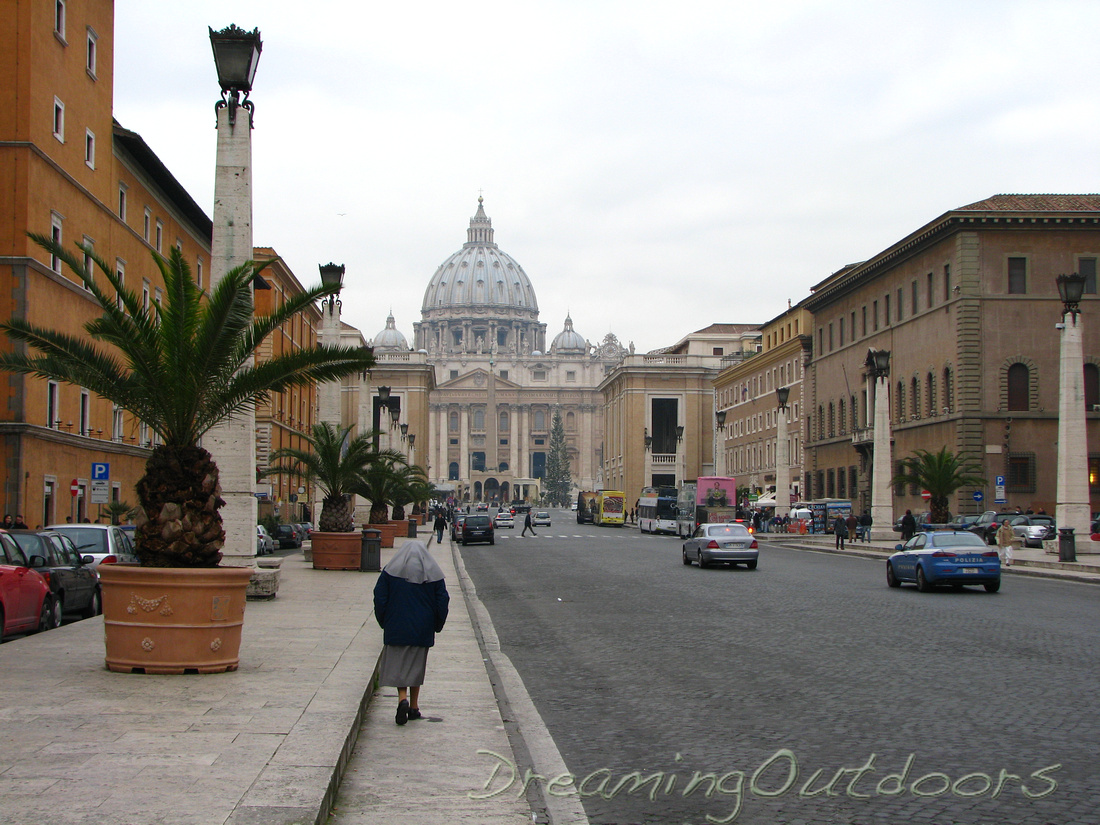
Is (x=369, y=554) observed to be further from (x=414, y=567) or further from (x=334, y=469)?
(x=414, y=567)

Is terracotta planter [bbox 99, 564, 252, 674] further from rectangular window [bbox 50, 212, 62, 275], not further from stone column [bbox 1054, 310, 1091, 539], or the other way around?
stone column [bbox 1054, 310, 1091, 539]

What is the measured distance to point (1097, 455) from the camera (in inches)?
2018

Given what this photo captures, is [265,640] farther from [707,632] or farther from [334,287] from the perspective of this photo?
[707,632]

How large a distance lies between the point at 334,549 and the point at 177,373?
675 inches

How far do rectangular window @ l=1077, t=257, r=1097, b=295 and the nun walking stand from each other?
4913 cm

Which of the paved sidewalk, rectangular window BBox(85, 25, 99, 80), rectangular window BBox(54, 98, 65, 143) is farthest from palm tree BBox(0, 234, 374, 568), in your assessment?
rectangular window BBox(85, 25, 99, 80)

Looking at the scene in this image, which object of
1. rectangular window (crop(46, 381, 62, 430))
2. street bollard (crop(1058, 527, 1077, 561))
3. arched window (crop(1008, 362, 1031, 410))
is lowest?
street bollard (crop(1058, 527, 1077, 561))

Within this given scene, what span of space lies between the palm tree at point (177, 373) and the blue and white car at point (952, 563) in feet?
48.2

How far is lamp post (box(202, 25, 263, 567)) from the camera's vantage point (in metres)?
15.4

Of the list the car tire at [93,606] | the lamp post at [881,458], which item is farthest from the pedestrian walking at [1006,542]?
the car tire at [93,606]

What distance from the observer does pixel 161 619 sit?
10492mm

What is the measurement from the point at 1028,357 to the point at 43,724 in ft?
165

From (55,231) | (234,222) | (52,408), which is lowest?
(52,408)

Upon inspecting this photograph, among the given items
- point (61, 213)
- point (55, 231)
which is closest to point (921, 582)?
point (55, 231)
